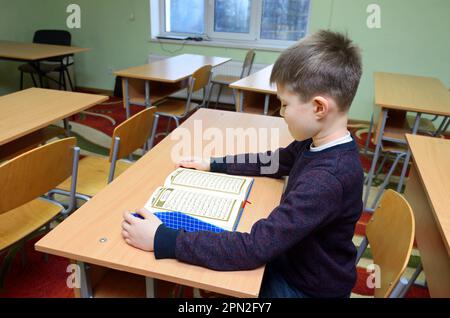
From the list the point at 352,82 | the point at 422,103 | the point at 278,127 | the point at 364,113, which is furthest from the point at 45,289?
the point at 364,113

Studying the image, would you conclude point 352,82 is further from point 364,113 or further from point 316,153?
point 364,113

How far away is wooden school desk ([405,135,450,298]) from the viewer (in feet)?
3.66

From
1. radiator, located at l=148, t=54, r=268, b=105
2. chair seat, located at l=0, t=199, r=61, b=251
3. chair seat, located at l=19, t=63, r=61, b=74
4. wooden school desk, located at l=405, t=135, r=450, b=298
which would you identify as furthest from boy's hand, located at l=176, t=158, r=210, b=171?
chair seat, located at l=19, t=63, r=61, b=74

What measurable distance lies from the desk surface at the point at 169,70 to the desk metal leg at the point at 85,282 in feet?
6.60

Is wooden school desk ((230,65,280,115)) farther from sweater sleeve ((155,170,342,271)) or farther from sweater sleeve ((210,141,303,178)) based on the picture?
sweater sleeve ((155,170,342,271))

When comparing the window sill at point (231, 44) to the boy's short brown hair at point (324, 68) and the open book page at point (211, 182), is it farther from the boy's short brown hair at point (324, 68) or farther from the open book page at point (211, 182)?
the boy's short brown hair at point (324, 68)

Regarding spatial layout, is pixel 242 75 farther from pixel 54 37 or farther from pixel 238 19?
pixel 54 37

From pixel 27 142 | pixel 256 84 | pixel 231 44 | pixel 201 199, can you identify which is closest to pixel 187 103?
pixel 256 84

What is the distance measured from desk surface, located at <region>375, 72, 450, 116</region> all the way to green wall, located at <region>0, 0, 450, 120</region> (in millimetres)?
572

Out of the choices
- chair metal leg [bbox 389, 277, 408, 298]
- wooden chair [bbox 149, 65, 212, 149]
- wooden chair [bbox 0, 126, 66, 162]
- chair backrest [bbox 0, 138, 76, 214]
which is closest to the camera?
chair metal leg [bbox 389, 277, 408, 298]

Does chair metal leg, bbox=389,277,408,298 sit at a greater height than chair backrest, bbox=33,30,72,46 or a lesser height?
lesser

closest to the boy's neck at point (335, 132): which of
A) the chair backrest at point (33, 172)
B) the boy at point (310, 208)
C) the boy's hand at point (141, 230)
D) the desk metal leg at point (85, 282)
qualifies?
the boy at point (310, 208)

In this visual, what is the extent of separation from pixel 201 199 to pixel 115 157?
79 centimetres

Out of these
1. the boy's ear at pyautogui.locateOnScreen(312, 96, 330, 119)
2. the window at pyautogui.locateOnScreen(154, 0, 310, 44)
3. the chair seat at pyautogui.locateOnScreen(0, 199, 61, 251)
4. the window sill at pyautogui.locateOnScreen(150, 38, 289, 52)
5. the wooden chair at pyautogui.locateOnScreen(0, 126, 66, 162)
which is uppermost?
the window at pyautogui.locateOnScreen(154, 0, 310, 44)
